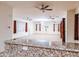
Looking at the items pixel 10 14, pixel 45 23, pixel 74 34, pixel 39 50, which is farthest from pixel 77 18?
pixel 45 23

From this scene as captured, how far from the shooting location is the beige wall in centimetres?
563

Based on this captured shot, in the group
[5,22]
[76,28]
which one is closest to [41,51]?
[5,22]

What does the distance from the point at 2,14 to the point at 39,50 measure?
3779 mm

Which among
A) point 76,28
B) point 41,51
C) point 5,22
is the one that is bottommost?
point 41,51

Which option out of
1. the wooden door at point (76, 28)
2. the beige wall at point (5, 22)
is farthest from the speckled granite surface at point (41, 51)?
the wooden door at point (76, 28)

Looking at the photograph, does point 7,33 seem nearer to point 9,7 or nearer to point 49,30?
point 9,7

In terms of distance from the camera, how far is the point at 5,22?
5.98 m

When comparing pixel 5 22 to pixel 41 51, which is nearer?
pixel 41 51

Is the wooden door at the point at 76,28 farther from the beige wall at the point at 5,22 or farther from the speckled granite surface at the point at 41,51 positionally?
the speckled granite surface at the point at 41,51

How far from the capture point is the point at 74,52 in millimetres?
2064

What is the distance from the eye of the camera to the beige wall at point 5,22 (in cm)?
563

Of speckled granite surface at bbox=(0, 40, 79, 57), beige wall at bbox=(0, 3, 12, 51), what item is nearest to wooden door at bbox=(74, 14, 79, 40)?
beige wall at bbox=(0, 3, 12, 51)

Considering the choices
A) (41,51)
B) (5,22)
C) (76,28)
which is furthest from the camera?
(76,28)

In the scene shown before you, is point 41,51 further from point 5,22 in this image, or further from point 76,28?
point 76,28
